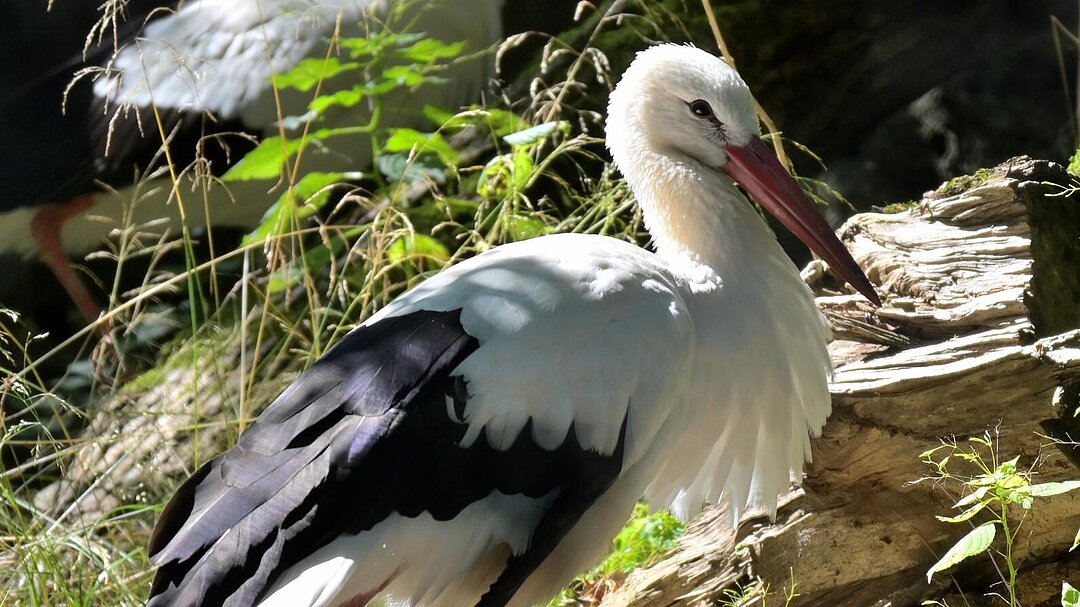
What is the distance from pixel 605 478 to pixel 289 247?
7.58 feet

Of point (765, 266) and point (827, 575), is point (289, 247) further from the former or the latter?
point (827, 575)

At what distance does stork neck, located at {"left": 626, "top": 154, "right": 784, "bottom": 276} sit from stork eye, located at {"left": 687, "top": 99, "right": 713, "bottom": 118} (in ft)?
0.40

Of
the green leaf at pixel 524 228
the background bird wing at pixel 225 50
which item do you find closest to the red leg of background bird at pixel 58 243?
the background bird wing at pixel 225 50

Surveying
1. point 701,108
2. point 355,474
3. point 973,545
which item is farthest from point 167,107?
point 973,545

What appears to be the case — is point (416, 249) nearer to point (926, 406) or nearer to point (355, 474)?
point (355, 474)

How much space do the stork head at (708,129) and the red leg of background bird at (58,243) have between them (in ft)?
8.41

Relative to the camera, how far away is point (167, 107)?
4332 mm

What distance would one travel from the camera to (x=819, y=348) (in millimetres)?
2680

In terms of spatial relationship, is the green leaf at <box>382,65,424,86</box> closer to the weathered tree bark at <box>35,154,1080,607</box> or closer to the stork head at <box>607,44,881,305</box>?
the stork head at <box>607,44,881,305</box>

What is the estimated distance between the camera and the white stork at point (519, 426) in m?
2.25

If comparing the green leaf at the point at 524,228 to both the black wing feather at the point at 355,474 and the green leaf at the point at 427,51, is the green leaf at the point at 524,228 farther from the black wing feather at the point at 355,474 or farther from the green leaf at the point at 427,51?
the black wing feather at the point at 355,474

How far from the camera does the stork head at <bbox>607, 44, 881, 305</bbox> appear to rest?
111 inches

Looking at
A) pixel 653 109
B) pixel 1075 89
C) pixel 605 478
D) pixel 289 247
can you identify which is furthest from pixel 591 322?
pixel 1075 89

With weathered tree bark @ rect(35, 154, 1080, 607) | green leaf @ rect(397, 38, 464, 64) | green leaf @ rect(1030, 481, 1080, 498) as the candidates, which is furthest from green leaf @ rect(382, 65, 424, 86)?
green leaf @ rect(1030, 481, 1080, 498)
